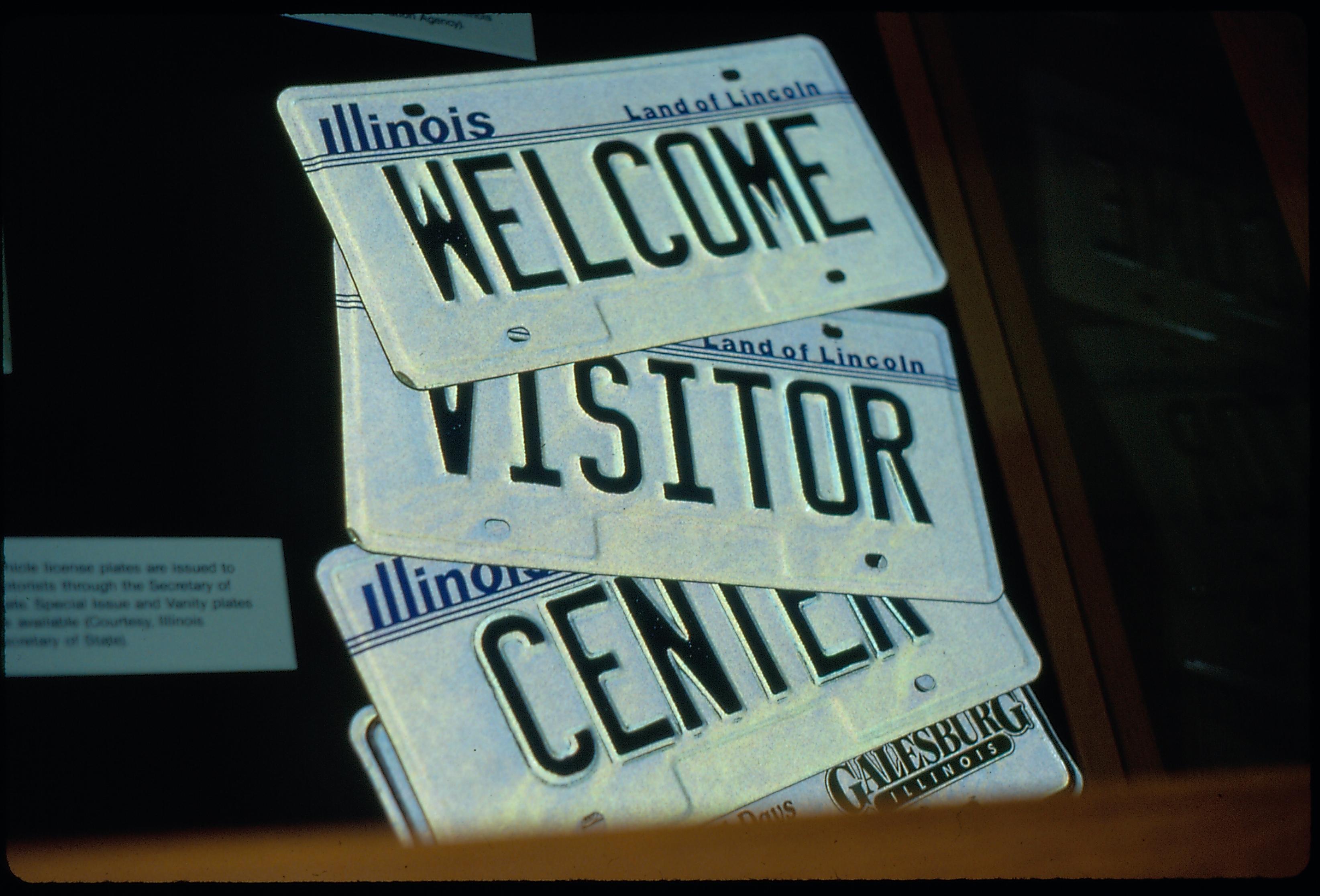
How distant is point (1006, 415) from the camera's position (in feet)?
3.54

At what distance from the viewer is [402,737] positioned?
0.75 metres

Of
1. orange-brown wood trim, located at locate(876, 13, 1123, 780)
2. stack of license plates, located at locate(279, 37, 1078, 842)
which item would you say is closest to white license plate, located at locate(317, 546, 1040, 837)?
stack of license plates, located at locate(279, 37, 1078, 842)

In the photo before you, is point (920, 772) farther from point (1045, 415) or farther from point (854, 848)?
point (1045, 415)

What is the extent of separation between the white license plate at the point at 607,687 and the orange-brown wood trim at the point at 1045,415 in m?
0.22

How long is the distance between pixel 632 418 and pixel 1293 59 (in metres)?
1.17

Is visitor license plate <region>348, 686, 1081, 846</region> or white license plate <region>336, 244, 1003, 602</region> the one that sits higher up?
white license plate <region>336, 244, 1003, 602</region>

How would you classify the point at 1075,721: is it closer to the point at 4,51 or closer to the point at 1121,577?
the point at 1121,577

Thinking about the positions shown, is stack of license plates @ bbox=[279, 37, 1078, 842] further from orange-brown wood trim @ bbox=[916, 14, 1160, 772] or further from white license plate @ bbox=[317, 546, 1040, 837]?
orange-brown wood trim @ bbox=[916, 14, 1160, 772]

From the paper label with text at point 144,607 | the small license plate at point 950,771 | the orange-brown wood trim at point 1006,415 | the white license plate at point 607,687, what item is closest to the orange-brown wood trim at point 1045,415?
the orange-brown wood trim at point 1006,415

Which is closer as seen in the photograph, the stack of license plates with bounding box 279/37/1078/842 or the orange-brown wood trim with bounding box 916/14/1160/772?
the stack of license plates with bounding box 279/37/1078/842

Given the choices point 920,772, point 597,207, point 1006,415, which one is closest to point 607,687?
point 920,772

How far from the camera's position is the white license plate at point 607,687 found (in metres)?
0.76

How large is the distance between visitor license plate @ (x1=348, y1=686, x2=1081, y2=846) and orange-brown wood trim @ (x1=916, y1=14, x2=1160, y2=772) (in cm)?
11

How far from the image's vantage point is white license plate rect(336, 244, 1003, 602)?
30.7 inches
